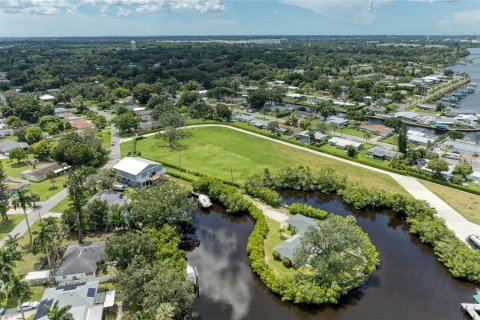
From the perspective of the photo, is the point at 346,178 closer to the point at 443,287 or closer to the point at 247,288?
the point at 443,287

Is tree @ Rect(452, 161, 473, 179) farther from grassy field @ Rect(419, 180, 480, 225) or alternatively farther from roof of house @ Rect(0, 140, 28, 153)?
roof of house @ Rect(0, 140, 28, 153)

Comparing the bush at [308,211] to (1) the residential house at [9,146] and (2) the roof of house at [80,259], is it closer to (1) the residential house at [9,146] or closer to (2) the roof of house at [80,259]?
(2) the roof of house at [80,259]

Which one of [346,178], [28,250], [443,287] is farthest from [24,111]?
[443,287]

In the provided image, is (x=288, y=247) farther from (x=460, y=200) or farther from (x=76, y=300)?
(x=460, y=200)

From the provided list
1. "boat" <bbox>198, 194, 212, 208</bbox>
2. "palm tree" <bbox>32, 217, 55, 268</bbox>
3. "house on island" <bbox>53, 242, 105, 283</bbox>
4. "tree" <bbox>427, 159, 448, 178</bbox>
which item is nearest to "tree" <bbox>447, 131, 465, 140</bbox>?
"tree" <bbox>427, 159, 448, 178</bbox>

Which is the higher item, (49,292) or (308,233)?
(308,233)
